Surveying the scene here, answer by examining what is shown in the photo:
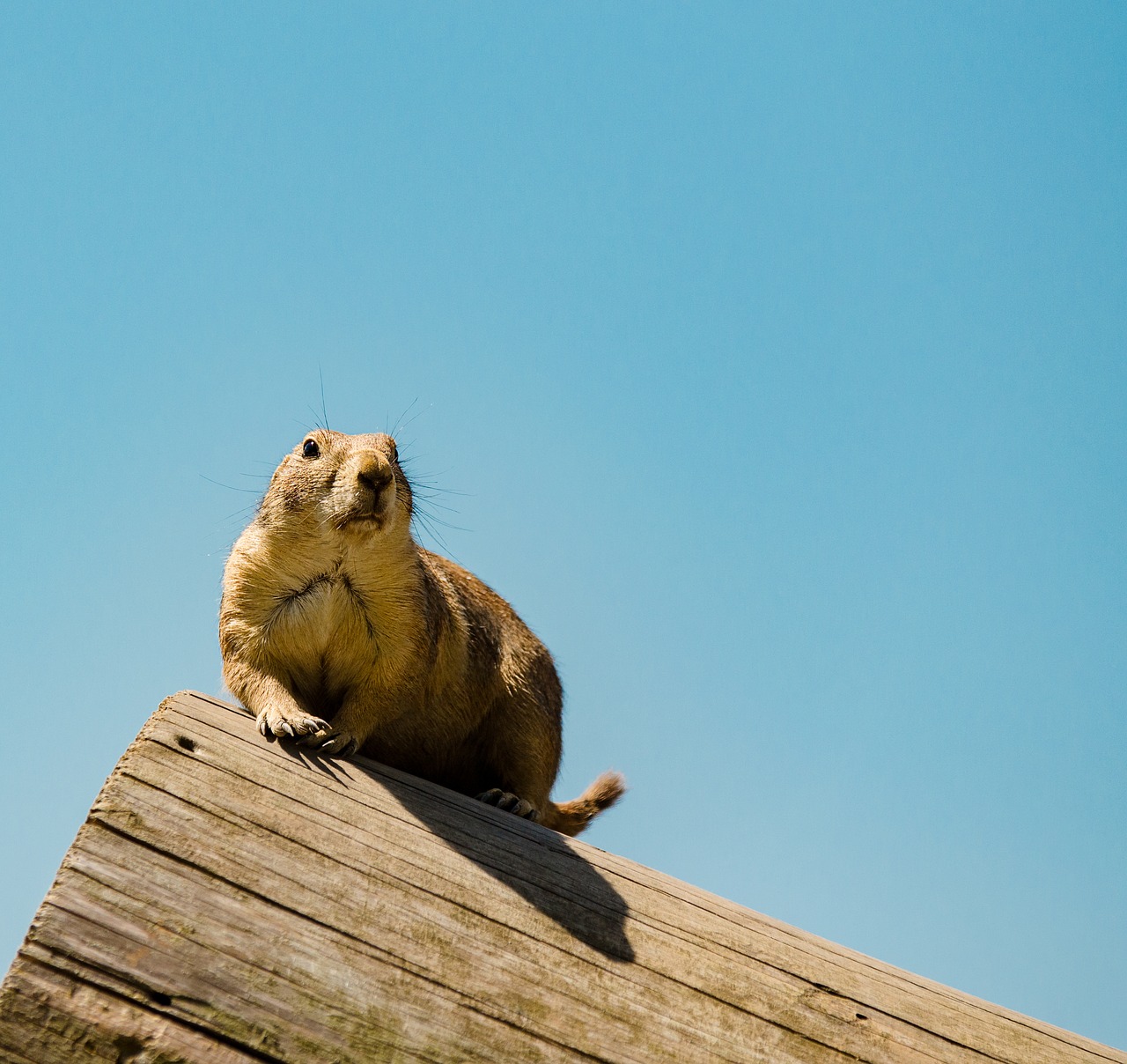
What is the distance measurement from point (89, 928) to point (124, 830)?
11.4 inches

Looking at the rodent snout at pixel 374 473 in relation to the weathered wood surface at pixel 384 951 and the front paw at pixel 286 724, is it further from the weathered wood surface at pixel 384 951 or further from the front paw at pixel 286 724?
the weathered wood surface at pixel 384 951

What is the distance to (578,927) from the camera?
3150 mm

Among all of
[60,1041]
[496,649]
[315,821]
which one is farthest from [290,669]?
[60,1041]

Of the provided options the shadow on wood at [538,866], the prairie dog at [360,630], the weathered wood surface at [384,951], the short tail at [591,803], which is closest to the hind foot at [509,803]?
the prairie dog at [360,630]

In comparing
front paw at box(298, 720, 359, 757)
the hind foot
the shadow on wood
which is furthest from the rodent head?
the shadow on wood

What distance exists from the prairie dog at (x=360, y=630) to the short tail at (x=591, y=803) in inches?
10.4

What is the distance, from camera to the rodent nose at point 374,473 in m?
4.95

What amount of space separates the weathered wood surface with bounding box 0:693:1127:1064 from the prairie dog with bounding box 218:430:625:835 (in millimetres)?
1350

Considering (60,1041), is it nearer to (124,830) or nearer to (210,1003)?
(210,1003)

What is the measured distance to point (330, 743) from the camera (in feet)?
13.3

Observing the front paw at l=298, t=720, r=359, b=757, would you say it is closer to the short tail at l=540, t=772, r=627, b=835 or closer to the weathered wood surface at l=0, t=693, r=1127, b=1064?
the weathered wood surface at l=0, t=693, r=1127, b=1064

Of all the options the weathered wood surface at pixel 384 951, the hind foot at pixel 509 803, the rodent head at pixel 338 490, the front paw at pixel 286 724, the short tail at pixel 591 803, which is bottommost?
the weathered wood surface at pixel 384 951

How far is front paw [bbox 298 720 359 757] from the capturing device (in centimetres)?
394

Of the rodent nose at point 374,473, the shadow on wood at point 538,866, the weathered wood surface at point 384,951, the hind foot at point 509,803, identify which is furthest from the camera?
the hind foot at point 509,803
